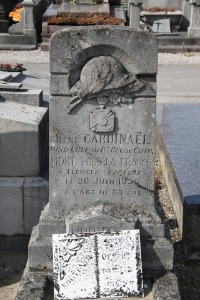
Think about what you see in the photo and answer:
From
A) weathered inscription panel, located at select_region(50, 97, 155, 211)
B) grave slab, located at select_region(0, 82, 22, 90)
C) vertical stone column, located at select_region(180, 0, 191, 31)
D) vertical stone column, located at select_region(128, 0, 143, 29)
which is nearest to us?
weathered inscription panel, located at select_region(50, 97, 155, 211)

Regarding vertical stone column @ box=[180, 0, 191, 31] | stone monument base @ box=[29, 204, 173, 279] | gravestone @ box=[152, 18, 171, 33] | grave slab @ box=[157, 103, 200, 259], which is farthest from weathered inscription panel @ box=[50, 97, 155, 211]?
vertical stone column @ box=[180, 0, 191, 31]

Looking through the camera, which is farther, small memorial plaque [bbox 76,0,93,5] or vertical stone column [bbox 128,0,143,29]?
small memorial plaque [bbox 76,0,93,5]

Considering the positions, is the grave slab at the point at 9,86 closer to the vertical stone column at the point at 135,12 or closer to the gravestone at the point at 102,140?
the gravestone at the point at 102,140

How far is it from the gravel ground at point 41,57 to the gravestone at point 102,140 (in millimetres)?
10744

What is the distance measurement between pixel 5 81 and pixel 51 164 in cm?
203

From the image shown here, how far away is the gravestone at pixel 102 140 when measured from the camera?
5332mm

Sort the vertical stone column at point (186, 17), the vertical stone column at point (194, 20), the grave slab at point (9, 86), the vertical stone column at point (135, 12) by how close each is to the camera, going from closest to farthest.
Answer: the grave slab at point (9, 86) < the vertical stone column at point (194, 20) < the vertical stone column at point (135, 12) < the vertical stone column at point (186, 17)

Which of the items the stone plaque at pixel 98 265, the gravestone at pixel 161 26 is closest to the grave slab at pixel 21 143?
the stone plaque at pixel 98 265

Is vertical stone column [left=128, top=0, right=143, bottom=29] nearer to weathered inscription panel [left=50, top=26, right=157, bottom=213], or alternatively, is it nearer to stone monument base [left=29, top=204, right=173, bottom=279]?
weathered inscription panel [left=50, top=26, right=157, bottom=213]

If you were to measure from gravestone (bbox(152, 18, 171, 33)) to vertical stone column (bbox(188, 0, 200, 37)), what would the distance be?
0.67 meters

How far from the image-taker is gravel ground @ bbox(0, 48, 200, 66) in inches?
648

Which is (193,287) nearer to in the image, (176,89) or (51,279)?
(51,279)

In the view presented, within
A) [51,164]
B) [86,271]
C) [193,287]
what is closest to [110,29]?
[51,164]

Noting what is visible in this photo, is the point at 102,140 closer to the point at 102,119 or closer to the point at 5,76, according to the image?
the point at 102,119
